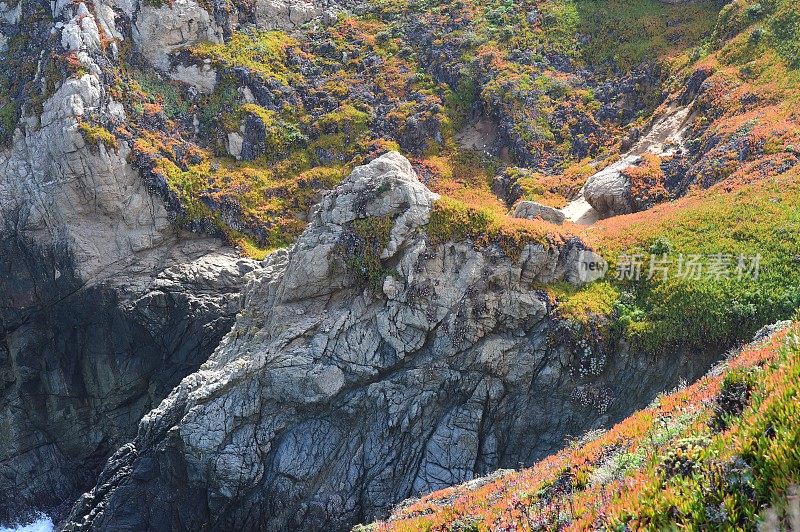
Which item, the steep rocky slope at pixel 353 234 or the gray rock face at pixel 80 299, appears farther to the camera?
the gray rock face at pixel 80 299

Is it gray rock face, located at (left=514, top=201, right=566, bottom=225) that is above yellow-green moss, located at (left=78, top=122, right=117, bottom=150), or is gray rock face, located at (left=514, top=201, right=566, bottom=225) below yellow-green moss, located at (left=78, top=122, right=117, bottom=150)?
below

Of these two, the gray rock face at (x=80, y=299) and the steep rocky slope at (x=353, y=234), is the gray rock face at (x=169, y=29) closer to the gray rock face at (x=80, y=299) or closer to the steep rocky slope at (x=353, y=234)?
the steep rocky slope at (x=353, y=234)

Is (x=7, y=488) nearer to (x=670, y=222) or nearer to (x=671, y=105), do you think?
(x=670, y=222)

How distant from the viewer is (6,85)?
1583 inches

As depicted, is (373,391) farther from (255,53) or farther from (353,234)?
(255,53)

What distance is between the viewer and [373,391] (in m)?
23.8

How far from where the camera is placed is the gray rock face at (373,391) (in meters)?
22.9

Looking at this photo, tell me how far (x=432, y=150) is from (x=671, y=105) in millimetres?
14835

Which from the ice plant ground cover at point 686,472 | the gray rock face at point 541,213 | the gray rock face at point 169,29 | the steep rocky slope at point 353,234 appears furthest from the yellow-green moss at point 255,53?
the ice plant ground cover at point 686,472

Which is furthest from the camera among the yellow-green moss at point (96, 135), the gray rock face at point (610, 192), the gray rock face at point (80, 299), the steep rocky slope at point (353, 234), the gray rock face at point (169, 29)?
the gray rock face at point (169, 29)

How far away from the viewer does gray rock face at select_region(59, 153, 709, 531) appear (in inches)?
900

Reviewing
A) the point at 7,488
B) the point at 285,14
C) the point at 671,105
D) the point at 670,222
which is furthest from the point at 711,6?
the point at 7,488

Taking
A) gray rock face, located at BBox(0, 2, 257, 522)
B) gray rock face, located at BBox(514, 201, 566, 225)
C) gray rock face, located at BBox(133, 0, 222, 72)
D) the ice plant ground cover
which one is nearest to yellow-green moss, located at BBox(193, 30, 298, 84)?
gray rock face, located at BBox(133, 0, 222, 72)

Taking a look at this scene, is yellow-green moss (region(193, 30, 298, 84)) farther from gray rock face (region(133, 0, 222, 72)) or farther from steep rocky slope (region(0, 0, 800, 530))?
gray rock face (region(133, 0, 222, 72))
